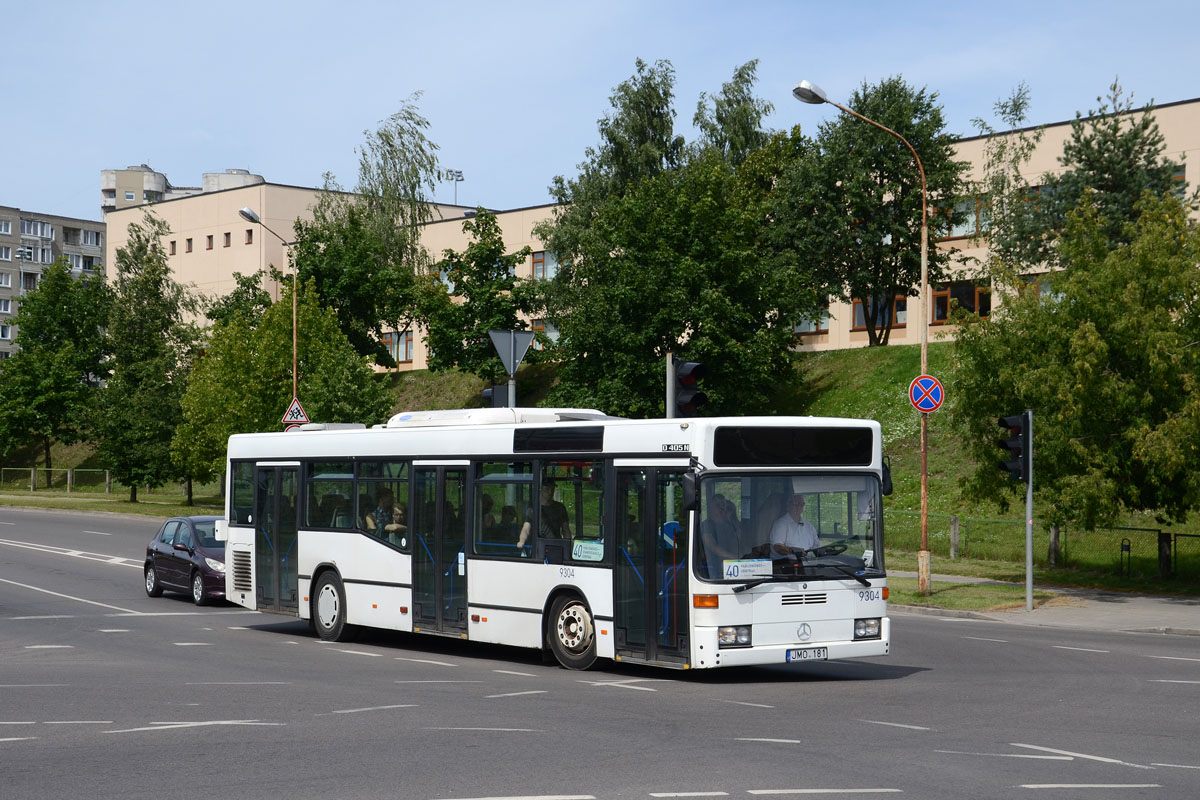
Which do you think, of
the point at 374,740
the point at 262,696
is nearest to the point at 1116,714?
the point at 374,740

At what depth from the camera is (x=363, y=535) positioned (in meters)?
17.5

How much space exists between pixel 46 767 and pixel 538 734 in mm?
3404

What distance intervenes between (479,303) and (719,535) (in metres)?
49.9

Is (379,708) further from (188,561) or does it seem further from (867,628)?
(188,561)

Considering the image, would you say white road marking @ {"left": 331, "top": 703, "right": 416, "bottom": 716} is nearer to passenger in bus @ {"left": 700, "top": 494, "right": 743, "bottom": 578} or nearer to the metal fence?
passenger in bus @ {"left": 700, "top": 494, "right": 743, "bottom": 578}

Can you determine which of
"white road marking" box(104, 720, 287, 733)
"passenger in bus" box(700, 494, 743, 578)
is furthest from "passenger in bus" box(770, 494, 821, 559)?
"white road marking" box(104, 720, 287, 733)


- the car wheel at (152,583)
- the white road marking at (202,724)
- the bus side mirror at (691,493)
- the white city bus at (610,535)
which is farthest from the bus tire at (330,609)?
the car wheel at (152,583)

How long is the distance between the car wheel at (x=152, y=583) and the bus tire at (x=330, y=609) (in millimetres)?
7140

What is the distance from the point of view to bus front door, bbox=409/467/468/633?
52.6ft

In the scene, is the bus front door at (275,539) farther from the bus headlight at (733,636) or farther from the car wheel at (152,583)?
the bus headlight at (733,636)

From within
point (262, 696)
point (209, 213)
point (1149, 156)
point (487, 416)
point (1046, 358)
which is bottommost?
point (262, 696)

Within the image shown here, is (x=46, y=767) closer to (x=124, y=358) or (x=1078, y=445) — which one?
(x=1078, y=445)

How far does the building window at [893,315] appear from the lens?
A: 5906 centimetres

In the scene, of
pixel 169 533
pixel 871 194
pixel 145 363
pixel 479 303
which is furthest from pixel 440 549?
pixel 145 363
